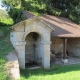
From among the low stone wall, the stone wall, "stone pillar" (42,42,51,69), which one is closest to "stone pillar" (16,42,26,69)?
"stone pillar" (42,42,51,69)

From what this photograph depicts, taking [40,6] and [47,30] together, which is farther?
[40,6]

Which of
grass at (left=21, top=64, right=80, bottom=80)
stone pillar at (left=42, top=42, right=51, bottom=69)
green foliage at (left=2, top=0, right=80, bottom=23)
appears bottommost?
grass at (left=21, top=64, right=80, bottom=80)

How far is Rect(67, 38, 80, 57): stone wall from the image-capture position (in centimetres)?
1841

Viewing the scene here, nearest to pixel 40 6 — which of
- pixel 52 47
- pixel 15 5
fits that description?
pixel 15 5

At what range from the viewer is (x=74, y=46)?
18734mm

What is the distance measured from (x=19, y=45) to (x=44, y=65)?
2.71m

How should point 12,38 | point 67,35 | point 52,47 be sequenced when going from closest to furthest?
point 12,38 < point 67,35 < point 52,47

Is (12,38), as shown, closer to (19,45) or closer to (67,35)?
(19,45)

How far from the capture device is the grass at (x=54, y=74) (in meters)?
9.99

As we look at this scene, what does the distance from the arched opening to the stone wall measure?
5691 millimetres

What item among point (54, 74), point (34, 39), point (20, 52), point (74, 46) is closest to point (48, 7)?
point (74, 46)

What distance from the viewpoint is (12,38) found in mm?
12797

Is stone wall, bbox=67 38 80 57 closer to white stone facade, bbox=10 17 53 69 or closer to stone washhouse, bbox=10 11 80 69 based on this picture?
stone washhouse, bbox=10 11 80 69

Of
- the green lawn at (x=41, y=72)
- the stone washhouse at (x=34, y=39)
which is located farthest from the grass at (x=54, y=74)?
the stone washhouse at (x=34, y=39)
